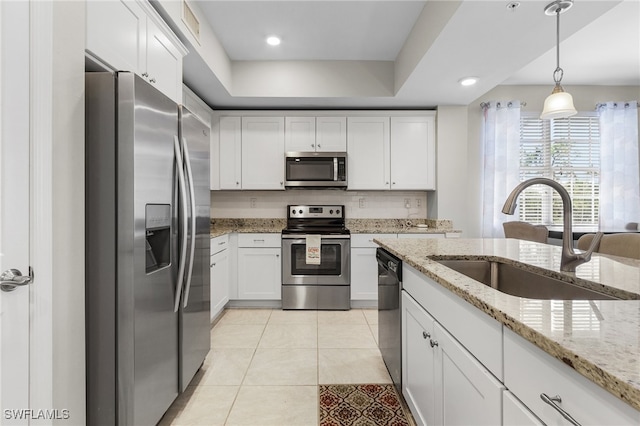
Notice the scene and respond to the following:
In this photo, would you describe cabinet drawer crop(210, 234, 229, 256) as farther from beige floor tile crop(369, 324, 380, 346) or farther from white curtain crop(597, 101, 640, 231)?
white curtain crop(597, 101, 640, 231)

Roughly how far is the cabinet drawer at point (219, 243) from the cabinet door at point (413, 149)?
215 cm

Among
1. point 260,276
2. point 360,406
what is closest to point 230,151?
point 260,276

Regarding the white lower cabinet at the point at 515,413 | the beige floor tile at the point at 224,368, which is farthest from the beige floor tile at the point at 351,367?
the white lower cabinet at the point at 515,413

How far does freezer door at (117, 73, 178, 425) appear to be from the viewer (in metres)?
1.30

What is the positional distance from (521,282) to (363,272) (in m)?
2.20

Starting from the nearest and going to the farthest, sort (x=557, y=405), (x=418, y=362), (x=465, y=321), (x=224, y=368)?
1. (x=557, y=405)
2. (x=465, y=321)
3. (x=418, y=362)
4. (x=224, y=368)

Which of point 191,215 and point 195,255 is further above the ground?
point 191,215

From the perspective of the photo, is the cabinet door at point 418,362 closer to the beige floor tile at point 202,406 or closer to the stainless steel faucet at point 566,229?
the stainless steel faucet at point 566,229

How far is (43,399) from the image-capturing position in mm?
1094

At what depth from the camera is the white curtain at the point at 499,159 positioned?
4020 millimetres

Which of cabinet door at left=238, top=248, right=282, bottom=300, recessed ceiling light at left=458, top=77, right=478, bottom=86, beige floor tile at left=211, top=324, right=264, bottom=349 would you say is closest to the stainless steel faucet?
recessed ceiling light at left=458, top=77, right=478, bottom=86

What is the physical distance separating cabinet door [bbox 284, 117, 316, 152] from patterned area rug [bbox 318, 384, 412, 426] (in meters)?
2.64

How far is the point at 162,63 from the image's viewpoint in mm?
1939

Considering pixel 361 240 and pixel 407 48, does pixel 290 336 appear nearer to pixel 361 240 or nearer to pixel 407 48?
pixel 361 240
